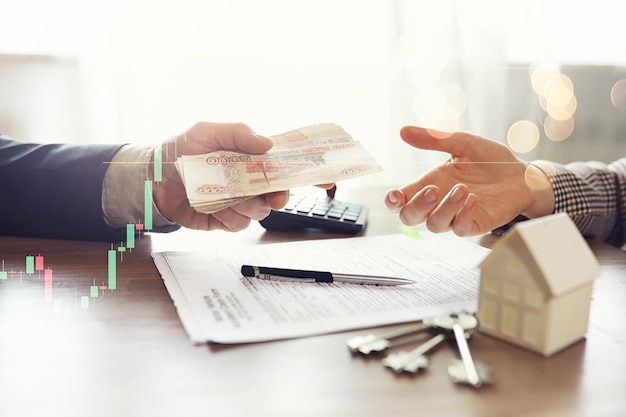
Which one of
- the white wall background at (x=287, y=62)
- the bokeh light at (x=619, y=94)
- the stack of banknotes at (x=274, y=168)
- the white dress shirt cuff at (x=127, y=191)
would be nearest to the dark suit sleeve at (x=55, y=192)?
the white dress shirt cuff at (x=127, y=191)

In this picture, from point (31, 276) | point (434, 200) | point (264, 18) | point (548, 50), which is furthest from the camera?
point (548, 50)

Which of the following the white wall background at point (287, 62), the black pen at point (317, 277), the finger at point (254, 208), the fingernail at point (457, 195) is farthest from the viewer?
the white wall background at point (287, 62)

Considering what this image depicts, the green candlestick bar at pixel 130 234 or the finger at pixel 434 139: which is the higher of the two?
the finger at pixel 434 139

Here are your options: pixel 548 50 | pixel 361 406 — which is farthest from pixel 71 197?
pixel 548 50

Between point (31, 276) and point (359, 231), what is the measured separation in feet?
1.49

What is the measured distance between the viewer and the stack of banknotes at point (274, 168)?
74 cm

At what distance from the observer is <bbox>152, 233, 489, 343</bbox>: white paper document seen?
0.49m

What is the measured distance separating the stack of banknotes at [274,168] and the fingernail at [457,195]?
0.35 ft

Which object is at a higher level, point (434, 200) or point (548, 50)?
point (548, 50)

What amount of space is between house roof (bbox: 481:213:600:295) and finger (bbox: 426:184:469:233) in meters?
0.25

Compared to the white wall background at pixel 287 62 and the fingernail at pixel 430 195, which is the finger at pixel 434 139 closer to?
the fingernail at pixel 430 195

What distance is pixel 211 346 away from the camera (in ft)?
1.48

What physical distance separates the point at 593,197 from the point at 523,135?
3.36 feet

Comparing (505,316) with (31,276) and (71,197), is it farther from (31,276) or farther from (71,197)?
(71,197)
